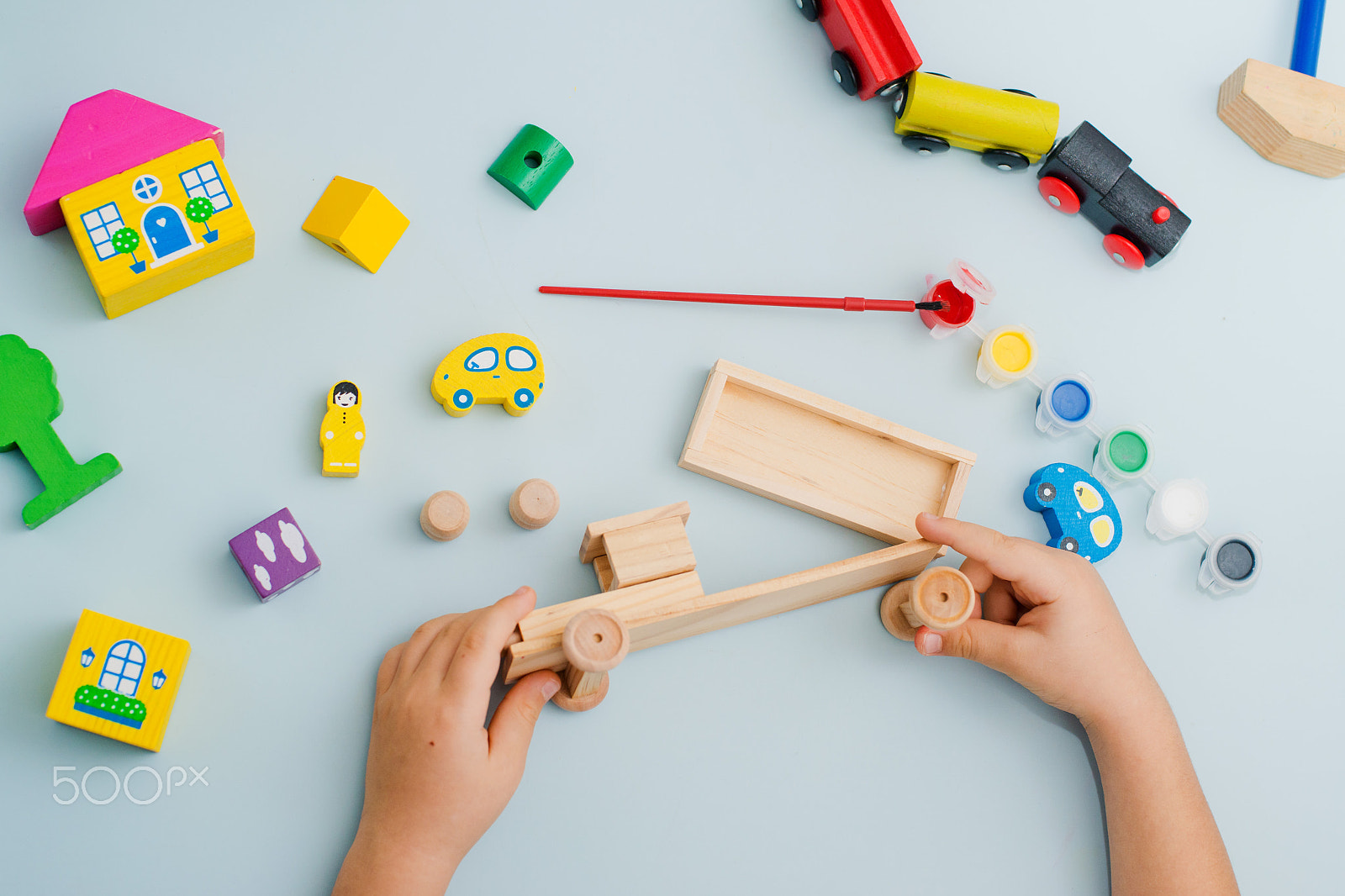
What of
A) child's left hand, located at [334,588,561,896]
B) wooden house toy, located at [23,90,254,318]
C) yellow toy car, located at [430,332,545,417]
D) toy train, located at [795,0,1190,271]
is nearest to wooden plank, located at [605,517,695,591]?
child's left hand, located at [334,588,561,896]

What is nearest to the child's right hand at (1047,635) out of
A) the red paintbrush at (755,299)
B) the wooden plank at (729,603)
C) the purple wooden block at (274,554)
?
the wooden plank at (729,603)

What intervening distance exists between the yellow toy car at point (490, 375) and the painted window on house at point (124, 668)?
0.46m

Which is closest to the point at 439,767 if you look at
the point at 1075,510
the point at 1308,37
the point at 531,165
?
the point at 531,165

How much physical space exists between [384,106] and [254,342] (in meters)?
0.38

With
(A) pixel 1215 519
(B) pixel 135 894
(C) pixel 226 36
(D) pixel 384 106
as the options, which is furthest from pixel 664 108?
(B) pixel 135 894

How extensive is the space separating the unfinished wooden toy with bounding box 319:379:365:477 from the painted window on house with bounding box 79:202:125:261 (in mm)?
312

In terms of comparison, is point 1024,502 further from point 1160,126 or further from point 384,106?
point 384,106

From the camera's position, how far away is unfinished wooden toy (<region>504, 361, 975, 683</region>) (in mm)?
1161

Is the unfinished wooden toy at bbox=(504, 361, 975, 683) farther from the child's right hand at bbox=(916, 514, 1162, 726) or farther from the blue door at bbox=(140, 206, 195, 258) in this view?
the blue door at bbox=(140, 206, 195, 258)

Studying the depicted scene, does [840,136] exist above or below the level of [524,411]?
above

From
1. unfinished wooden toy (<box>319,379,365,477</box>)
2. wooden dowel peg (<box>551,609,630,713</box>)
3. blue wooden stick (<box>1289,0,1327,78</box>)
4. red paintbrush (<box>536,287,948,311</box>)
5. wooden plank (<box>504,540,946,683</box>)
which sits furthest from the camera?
blue wooden stick (<box>1289,0,1327,78</box>)

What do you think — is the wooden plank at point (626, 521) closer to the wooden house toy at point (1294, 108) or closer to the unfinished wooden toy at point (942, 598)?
the unfinished wooden toy at point (942, 598)

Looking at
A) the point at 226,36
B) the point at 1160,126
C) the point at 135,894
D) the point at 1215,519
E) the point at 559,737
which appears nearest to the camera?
the point at 135,894

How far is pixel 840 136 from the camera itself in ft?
4.68
